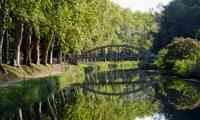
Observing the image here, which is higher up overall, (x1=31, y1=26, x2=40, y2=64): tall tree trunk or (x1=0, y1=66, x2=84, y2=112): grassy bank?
(x1=31, y1=26, x2=40, y2=64): tall tree trunk

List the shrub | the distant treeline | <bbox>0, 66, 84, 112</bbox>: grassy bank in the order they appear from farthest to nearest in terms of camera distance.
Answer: the shrub
the distant treeline
<bbox>0, 66, 84, 112</bbox>: grassy bank

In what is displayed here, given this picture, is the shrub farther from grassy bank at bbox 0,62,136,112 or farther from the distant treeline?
grassy bank at bbox 0,62,136,112

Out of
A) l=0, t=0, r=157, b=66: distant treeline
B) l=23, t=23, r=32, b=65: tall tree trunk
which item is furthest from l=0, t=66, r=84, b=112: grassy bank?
l=23, t=23, r=32, b=65: tall tree trunk

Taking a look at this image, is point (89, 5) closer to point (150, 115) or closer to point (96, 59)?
point (150, 115)

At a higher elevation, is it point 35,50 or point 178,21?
point 178,21

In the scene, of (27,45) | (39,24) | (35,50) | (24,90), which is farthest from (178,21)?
Result: (24,90)

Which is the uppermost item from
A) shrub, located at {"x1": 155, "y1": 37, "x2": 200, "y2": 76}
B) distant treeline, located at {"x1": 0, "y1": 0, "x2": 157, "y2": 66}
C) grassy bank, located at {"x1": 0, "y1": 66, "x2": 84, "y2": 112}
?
distant treeline, located at {"x1": 0, "y1": 0, "x2": 157, "y2": 66}

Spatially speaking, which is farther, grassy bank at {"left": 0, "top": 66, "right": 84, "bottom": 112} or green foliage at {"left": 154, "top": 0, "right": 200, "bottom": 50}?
green foliage at {"left": 154, "top": 0, "right": 200, "bottom": 50}

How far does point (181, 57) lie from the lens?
176 feet

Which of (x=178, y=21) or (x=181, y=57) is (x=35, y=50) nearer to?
(x=181, y=57)

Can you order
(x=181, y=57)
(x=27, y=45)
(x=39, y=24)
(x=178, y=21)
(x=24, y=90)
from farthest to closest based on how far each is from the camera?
(x=178, y=21) < (x=181, y=57) < (x=27, y=45) < (x=39, y=24) < (x=24, y=90)

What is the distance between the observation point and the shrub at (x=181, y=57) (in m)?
46.8

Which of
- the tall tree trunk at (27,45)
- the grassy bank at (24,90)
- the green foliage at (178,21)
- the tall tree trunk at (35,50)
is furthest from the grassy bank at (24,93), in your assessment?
the green foliage at (178,21)

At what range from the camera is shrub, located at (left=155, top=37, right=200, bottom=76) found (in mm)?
46812
